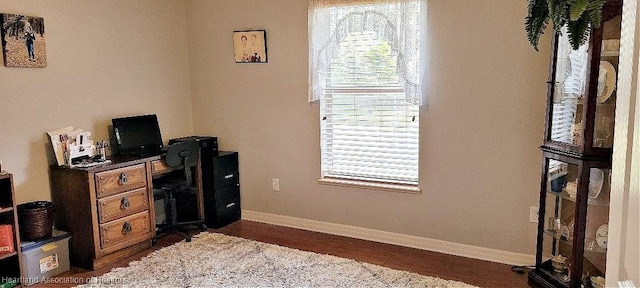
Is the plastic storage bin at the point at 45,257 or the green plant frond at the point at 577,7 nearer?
the green plant frond at the point at 577,7

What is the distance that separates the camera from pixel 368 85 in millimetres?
3871

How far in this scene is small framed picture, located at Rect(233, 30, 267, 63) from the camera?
4.26 metres

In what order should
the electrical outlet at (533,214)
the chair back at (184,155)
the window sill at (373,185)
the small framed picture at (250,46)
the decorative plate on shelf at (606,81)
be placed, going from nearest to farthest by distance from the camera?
the decorative plate on shelf at (606,81) < the electrical outlet at (533,214) < the window sill at (373,185) < the chair back at (184,155) < the small framed picture at (250,46)

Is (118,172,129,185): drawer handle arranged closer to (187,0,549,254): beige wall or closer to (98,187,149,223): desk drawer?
(98,187,149,223): desk drawer

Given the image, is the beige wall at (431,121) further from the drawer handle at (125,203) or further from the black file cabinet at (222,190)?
the drawer handle at (125,203)

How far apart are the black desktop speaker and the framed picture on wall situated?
4.23 feet

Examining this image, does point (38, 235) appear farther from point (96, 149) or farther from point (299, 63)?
point (299, 63)

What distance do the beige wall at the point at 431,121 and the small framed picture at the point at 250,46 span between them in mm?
58

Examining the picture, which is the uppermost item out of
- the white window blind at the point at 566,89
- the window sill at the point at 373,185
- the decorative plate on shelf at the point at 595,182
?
the white window blind at the point at 566,89

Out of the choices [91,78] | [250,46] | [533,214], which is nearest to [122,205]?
[91,78]

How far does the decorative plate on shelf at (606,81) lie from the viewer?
2.53m

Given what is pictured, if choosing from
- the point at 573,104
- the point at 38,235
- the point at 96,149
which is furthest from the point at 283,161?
the point at 573,104

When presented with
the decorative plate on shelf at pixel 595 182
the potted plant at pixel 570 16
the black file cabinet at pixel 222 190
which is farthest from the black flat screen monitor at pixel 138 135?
the decorative plate on shelf at pixel 595 182

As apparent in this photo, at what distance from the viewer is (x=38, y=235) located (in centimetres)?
324
